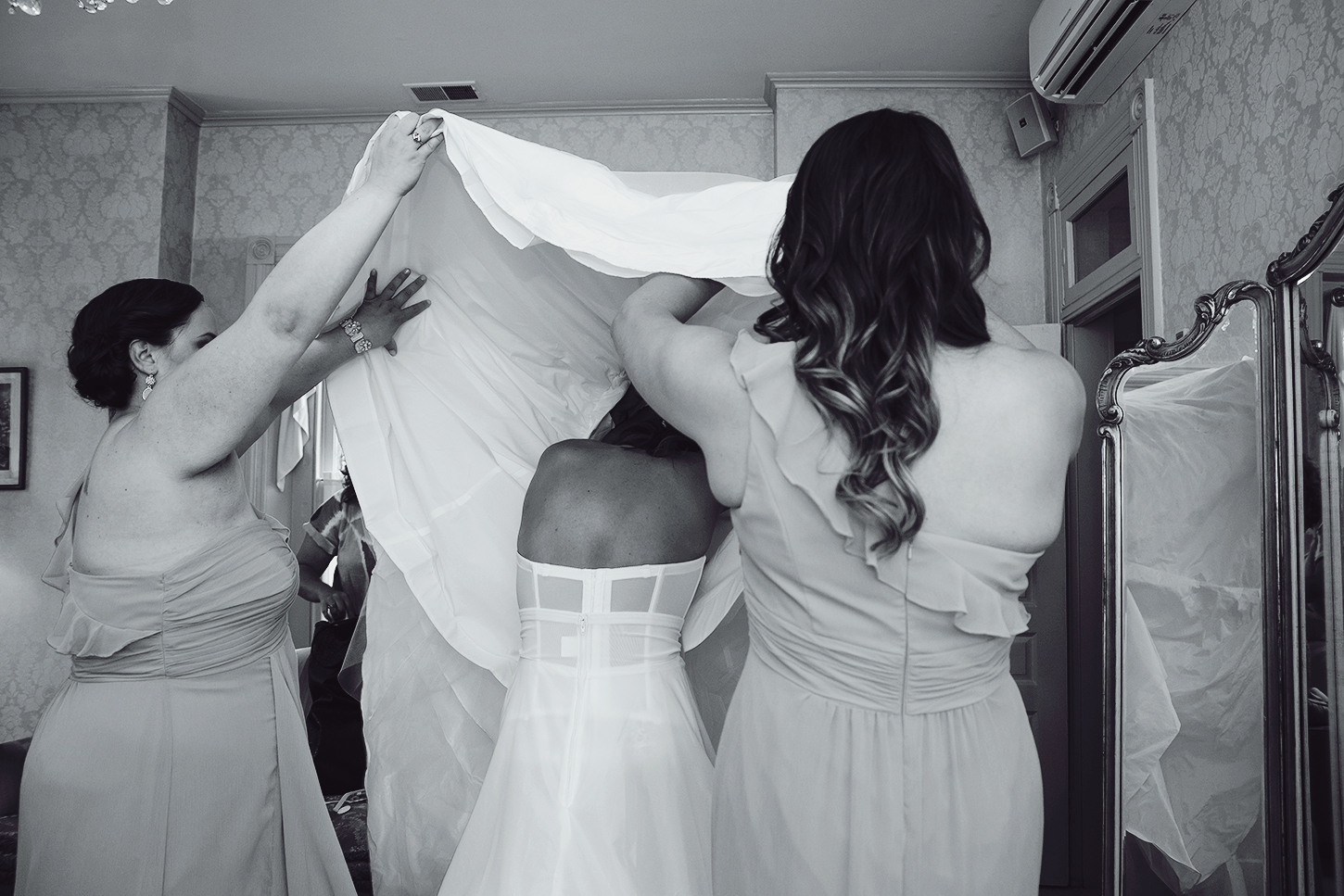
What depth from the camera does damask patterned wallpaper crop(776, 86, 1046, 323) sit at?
4.04m

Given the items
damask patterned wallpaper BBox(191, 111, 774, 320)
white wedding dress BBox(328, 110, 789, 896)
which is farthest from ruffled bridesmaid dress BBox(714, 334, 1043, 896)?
damask patterned wallpaper BBox(191, 111, 774, 320)

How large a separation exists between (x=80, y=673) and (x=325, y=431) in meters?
3.19

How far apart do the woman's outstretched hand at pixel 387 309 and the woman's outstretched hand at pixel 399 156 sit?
336 millimetres

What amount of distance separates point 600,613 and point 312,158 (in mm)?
3759

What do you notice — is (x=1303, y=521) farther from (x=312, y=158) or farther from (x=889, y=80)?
(x=312, y=158)

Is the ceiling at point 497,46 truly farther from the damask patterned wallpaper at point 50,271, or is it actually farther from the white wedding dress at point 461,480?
the white wedding dress at point 461,480

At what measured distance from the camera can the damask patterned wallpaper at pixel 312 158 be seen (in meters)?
4.36

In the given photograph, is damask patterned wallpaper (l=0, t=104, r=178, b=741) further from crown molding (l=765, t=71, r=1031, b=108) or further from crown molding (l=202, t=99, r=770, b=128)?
crown molding (l=765, t=71, r=1031, b=108)

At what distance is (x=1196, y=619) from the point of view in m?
2.27

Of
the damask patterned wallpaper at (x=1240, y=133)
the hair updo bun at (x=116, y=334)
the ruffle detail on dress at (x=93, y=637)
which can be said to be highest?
the damask patterned wallpaper at (x=1240, y=133)

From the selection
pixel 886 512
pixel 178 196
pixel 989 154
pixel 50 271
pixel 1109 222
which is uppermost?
pixel 989 154

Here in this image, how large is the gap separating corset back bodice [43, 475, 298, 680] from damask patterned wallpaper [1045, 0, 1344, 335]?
241 cm

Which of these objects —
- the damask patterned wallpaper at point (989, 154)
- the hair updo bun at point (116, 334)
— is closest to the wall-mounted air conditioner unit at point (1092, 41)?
the damask patterned wallpaper at point (989, 154)
